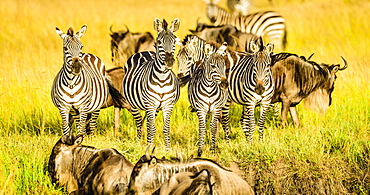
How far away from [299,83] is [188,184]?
181 inches

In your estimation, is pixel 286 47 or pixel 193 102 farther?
pixel 286 47

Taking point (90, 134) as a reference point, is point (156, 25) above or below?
above

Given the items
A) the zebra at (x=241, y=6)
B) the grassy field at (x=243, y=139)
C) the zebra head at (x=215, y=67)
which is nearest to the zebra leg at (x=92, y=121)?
the grassy field at (x=243, y=139)

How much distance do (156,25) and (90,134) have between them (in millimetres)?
2326

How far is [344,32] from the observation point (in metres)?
19.7

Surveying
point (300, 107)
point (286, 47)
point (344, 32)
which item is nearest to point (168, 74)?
point (300, 107)

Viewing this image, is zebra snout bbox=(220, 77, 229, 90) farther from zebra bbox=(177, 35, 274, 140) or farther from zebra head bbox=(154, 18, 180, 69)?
zebra head bbox=(154, 18, 180, 69)

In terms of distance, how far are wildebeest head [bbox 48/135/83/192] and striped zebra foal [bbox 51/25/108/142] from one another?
85 centimetres

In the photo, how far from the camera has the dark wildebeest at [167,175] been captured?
6.46 metres

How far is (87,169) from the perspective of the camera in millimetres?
7309

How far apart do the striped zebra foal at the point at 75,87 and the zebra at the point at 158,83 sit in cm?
54

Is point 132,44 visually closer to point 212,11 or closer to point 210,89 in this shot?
point 212,11

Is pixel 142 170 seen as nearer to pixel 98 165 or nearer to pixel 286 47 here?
pixel 98 165

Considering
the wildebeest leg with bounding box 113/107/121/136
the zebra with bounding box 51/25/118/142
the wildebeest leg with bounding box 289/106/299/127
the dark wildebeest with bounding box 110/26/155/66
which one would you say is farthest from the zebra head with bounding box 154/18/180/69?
the dark wildebeest with bounding box 110/26/155/66
